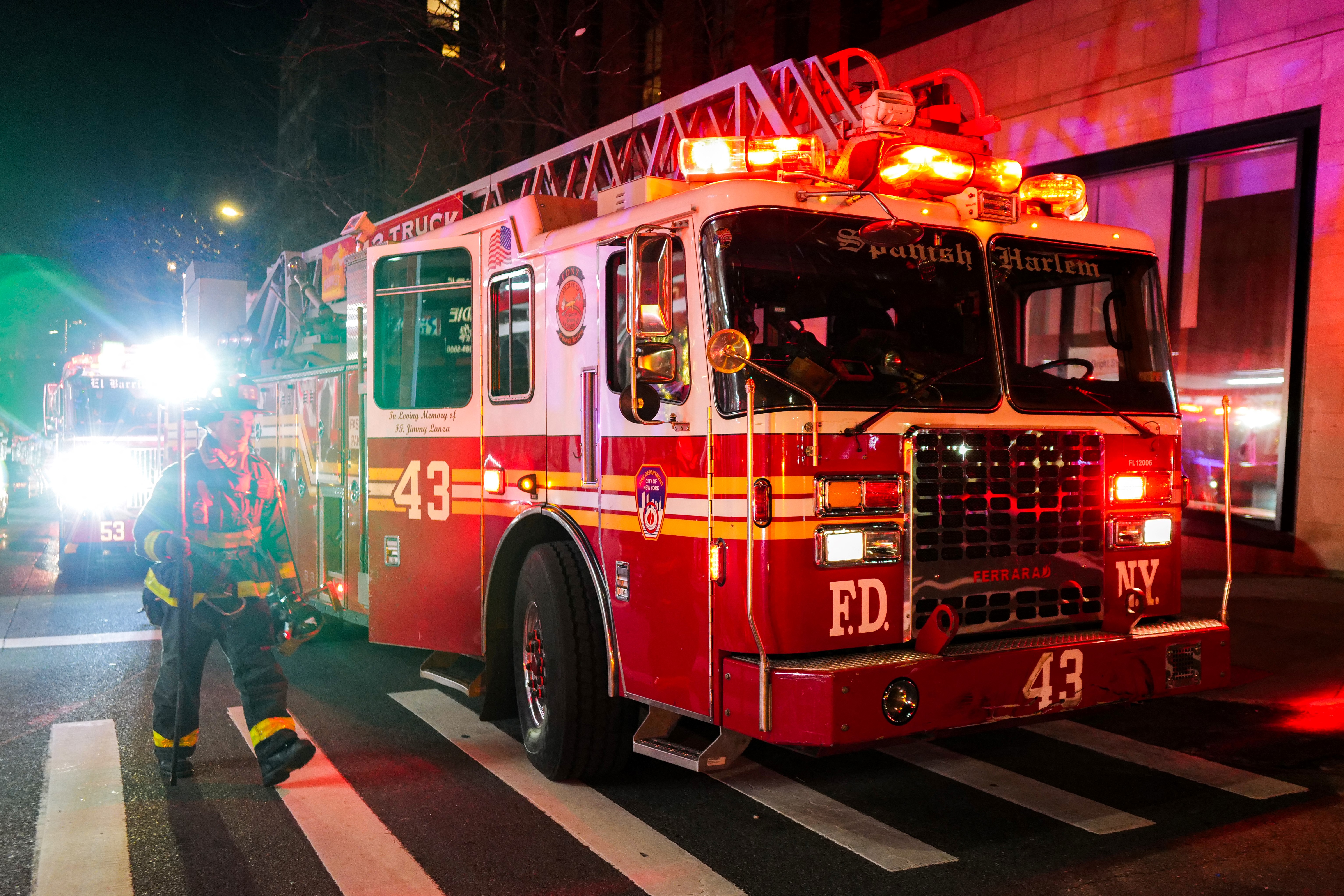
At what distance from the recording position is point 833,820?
4.96 m

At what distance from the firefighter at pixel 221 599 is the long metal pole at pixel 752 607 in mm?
2471

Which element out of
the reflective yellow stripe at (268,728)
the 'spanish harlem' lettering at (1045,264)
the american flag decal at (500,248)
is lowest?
the reflective yellow stripe at (268,728)

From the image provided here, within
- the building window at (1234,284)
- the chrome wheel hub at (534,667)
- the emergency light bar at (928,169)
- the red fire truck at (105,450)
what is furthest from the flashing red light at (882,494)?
the red fire truck at (105,450)

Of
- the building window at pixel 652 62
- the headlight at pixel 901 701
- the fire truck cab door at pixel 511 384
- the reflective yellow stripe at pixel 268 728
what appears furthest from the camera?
the building window at pixel 652 62

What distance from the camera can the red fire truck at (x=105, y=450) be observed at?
509 inches

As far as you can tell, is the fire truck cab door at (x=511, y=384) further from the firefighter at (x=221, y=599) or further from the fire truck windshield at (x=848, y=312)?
the fire truck windshield at (x=848, y=312)

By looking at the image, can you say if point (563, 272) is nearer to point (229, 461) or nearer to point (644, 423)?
point (644, 423)

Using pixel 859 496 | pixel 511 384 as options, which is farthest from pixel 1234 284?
pixel 859 496

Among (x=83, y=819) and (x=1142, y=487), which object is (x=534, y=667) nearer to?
(x=83, y=819)

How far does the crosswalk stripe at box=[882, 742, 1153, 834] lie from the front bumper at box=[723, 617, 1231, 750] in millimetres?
276

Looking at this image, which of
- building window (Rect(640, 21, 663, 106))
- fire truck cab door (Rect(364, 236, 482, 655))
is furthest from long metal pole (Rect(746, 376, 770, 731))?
building window (Rect(640, 21, 663, 106))

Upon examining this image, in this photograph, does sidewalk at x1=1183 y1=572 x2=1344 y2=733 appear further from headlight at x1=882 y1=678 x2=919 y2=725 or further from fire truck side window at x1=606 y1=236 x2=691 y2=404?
fire truck side window at x1=606 y1=236 x2=691 y2=404

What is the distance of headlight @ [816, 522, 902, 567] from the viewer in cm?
430

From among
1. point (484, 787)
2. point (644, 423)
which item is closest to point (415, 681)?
point (484, 787)
